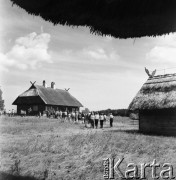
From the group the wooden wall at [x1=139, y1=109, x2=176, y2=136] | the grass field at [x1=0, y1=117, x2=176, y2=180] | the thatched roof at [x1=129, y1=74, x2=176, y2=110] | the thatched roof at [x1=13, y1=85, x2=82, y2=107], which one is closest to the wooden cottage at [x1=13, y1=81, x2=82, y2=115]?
the thatched roof at [x1=13, y1=85, x2=82, y2=107]

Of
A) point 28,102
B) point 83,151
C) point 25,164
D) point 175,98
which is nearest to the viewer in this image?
point 25,164

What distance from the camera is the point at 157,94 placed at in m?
25.7

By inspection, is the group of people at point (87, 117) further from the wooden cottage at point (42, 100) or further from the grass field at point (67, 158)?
the grass field at point (67, 158)

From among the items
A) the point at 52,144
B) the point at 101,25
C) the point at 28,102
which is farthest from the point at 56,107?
the point at 101,25

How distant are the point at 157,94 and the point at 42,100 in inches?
1171

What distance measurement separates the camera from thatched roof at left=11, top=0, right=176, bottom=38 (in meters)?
3.45

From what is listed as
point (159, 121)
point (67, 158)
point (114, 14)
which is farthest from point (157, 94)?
point (114, 14)

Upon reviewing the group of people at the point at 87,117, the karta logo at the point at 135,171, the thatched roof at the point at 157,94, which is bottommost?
the karta logo at the point at 135,171

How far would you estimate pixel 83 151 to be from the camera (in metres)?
13.9

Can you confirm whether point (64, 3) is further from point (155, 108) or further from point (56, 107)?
point (56, 107)

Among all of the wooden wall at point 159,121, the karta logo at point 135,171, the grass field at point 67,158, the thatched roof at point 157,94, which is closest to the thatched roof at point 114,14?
the grass field at point 67,158

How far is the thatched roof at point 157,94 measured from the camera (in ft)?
79.0

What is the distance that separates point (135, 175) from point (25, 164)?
13.6 ft

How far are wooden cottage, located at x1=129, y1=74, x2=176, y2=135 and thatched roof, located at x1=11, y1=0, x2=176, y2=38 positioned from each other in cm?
1959
